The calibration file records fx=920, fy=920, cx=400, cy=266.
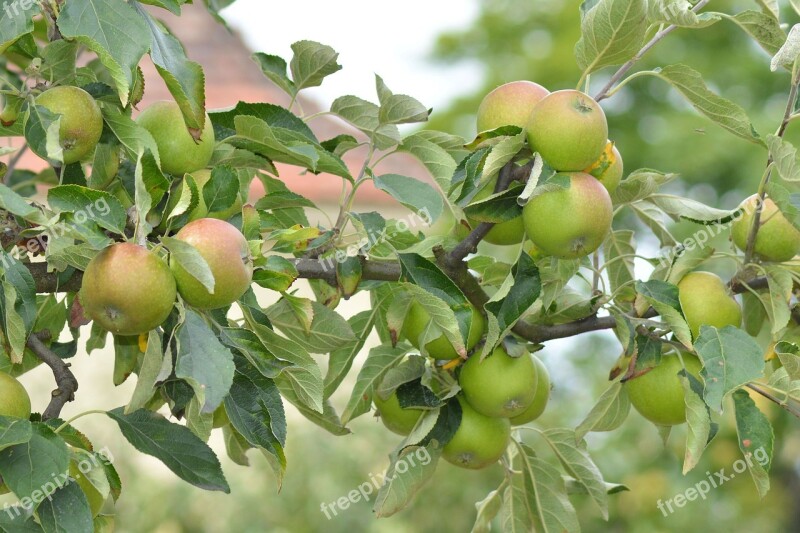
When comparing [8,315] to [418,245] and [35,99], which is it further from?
[418,245]

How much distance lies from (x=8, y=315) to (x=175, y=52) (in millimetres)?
341

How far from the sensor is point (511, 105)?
46.2 inches

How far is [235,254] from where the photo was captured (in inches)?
38.4

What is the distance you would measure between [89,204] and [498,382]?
0.58m

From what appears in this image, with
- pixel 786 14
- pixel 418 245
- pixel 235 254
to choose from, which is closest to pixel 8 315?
pixel 235 254

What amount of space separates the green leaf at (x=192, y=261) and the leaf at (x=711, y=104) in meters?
0.64

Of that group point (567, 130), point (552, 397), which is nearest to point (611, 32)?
point (567, 130)

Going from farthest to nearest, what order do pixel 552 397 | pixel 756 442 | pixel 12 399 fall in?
pixel 552 397 → pixel 756 442 → pixel 12 399

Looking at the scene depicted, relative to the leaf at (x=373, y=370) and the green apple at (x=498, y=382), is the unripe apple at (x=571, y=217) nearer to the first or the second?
the green apple at (x=498, y=382)

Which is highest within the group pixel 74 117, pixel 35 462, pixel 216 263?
pixel 74 117

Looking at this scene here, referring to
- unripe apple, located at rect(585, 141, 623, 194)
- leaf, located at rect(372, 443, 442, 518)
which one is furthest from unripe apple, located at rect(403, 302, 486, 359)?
unripe apple, located at rect(585, 141, 623, 194)

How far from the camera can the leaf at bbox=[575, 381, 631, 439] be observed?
1296mm

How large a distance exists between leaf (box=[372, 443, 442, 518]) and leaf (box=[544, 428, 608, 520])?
0.76ft

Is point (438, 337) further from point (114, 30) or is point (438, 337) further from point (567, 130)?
point (114, 30)
